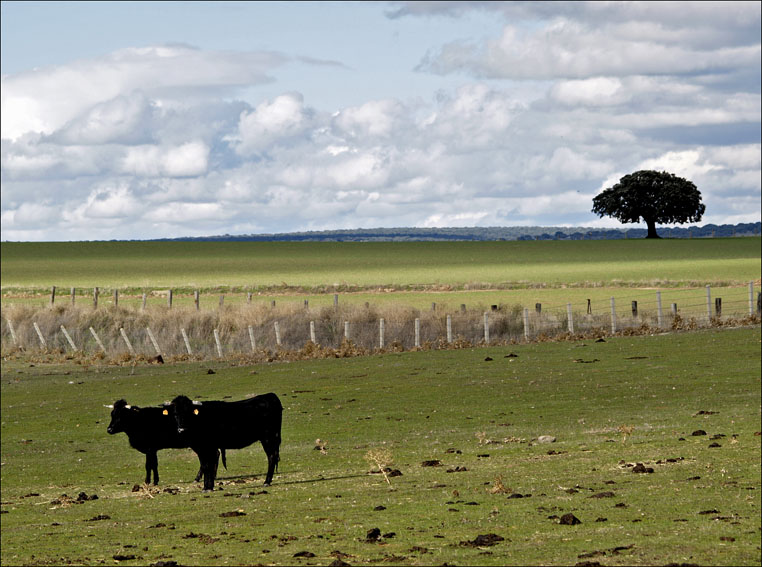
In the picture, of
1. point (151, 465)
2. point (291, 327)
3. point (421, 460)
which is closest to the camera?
point (151, 465)

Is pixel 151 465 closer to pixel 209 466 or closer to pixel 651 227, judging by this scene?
pixel 209 466

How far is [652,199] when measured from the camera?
172750 millimetres

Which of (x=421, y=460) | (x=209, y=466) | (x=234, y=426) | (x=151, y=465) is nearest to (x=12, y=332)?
(x=421, y=460)

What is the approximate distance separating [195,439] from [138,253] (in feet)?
522

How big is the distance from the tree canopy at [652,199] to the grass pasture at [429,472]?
133m

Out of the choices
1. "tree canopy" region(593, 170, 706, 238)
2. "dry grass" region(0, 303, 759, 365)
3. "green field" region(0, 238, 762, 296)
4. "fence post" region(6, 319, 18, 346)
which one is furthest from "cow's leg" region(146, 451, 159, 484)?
"tree canopy" region(593, 170, 706, 238)

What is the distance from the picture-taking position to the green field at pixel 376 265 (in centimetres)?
10373

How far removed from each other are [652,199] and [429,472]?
523ft

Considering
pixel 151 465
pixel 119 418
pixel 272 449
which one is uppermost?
pixel 119 418

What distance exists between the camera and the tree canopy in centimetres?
17012

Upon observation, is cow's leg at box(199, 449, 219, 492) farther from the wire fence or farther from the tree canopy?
the tree canopy

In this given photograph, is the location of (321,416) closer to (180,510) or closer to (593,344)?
(180,510)

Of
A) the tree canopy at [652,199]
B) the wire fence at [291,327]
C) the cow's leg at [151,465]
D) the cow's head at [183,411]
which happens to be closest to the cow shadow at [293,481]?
the cow's leg at [151,465]

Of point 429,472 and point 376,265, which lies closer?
point 429,472
